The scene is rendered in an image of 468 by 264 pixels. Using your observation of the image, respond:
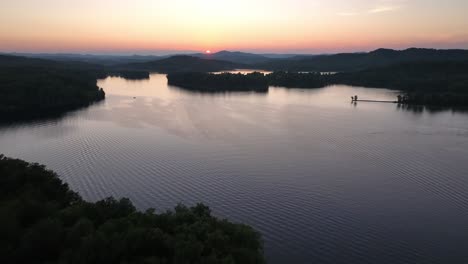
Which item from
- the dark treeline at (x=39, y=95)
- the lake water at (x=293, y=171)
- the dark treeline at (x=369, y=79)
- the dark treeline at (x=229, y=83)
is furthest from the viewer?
the dark treeline at (x=229, y=83)

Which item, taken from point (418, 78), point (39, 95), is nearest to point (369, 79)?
point (418, 78)

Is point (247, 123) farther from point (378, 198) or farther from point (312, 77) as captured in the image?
point (312, 77)

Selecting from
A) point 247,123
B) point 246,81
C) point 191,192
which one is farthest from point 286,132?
point 246,81

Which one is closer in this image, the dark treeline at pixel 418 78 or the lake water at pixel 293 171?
the lake water at pixel 293 171

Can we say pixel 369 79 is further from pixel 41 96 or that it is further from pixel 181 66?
pixel 181 66

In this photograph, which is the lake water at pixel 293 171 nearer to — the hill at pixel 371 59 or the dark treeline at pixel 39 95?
the dark treeline at pixel 39 95

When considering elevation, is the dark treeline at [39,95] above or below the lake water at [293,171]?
above

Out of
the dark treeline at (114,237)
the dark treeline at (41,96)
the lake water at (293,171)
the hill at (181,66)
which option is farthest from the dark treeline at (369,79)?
the dark treeline at (114,237)
